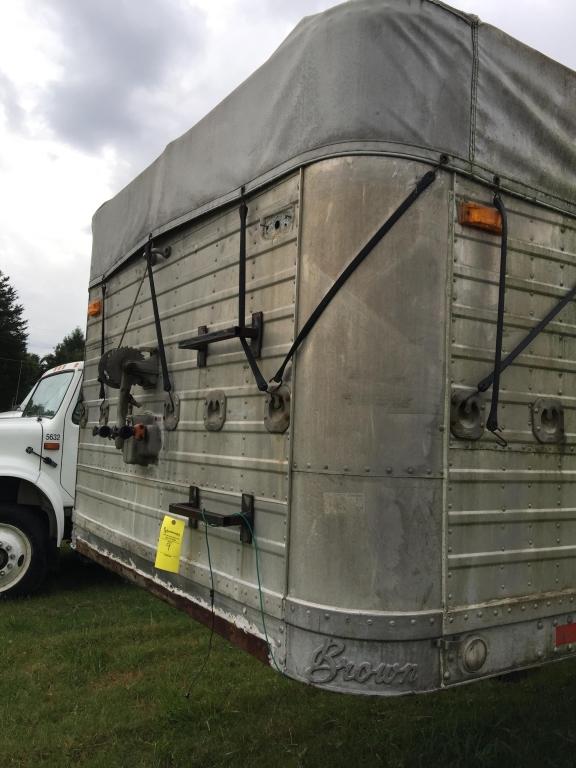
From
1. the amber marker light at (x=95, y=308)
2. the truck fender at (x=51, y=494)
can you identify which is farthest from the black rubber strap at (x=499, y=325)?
the truck fender at (x=51, y=494)

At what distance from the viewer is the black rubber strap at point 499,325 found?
7.86 feet

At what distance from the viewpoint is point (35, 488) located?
6.45 metres

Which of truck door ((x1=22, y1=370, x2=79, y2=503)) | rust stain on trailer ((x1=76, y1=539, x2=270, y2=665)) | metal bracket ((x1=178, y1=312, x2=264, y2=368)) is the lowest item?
rust stain on trailer ((x1=76, y1=539, x2=270, y2=665))

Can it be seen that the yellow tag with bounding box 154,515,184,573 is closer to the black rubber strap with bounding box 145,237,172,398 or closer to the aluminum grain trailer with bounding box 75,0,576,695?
the aluminum grain trailer with bounding box 75,0,576,695

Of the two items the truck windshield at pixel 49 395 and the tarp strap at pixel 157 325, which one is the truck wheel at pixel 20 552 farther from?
the tarp strap at pixel 157 325

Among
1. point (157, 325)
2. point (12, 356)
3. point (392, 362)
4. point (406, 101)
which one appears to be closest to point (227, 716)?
point (157, 325)

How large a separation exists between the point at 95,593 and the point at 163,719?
121 inches

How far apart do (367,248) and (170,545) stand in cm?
162

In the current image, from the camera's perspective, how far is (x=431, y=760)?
321 cm

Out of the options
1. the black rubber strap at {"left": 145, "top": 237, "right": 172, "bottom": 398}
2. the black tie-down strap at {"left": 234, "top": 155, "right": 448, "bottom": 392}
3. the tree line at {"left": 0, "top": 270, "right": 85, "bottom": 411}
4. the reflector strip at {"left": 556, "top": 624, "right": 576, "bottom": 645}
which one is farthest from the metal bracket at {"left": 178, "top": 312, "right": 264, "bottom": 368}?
the tree line at {"left": 0, "top": 270, "right": 85, "bottom": 411}

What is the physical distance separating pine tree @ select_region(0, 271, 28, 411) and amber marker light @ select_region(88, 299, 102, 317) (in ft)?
138

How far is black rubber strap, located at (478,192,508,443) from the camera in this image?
240 cm

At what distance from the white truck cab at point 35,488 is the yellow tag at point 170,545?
3.69 m

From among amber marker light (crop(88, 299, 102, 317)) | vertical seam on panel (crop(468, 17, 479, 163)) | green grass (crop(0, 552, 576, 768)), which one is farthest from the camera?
amber marker light (crop(88, 299, 102, 317))
